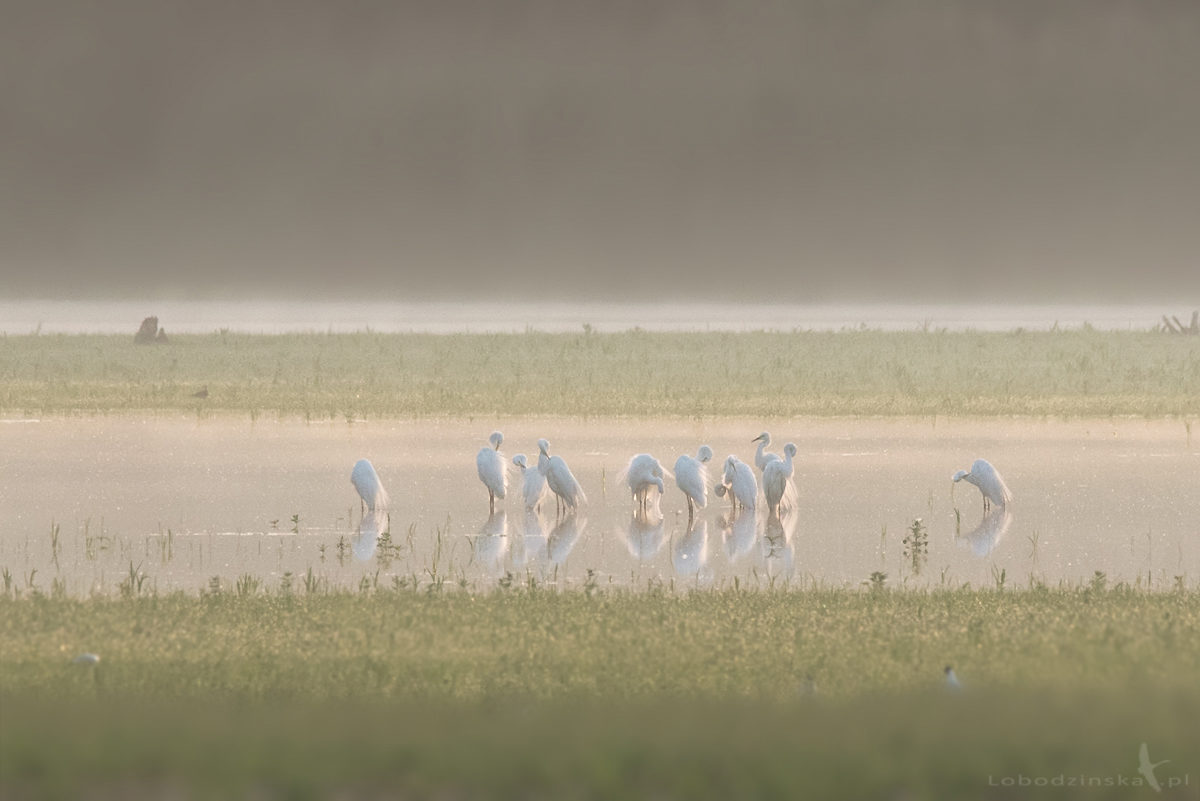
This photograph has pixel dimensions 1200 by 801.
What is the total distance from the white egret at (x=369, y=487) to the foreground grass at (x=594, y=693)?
6408mm

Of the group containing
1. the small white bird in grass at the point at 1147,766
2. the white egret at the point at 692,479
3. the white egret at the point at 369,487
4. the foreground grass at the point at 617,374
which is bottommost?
the small white bird in grass at the point at 1147,766

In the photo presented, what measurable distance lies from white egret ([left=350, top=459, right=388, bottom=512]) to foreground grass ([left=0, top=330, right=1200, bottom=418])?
50.0ft

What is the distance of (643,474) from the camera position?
70.0 ft

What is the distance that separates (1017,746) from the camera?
7.25 meters

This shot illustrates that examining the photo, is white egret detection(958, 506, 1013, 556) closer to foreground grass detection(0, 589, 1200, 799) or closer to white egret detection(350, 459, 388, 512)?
foreground grass detection(0, 589, 1200, 799)

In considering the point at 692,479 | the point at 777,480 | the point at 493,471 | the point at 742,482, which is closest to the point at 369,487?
the point at 493,471

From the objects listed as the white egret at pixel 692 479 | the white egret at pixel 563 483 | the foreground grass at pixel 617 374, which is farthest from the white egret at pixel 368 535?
the foreground grass at pixel 617 374

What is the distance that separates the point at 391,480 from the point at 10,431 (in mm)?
11862

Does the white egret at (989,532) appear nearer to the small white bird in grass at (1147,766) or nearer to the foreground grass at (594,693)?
the foreground grass at (594,693)

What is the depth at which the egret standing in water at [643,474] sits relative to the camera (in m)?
21.3

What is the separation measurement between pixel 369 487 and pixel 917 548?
711cm

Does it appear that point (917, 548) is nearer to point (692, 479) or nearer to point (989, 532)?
point (989, 532)

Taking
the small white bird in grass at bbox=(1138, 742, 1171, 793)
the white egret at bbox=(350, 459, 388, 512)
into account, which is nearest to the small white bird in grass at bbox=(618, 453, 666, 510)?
the white egret at bbox=(350, 459, 388, 512)

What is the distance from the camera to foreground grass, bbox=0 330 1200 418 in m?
38.2
